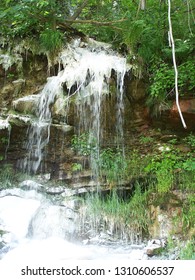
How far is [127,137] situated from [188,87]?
1.51m

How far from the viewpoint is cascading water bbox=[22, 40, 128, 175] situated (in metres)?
5.80

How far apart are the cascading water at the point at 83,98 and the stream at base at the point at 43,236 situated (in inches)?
36.7

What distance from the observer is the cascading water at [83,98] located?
19.0 ft

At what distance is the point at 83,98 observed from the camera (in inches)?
228

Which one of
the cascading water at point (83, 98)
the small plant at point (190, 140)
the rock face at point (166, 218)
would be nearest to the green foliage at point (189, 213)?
the rock face at point (166, 218)

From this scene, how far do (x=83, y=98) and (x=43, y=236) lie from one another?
2.64m

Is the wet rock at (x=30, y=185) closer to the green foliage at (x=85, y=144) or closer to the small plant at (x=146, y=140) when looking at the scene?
the green foliage at (x=85, y=144)

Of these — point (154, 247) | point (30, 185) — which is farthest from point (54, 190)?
point (154, 247)

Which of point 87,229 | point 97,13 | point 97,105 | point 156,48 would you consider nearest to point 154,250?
point 87,229

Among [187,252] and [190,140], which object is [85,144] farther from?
[187,252]

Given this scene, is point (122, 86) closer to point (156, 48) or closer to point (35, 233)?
point (156, 48)

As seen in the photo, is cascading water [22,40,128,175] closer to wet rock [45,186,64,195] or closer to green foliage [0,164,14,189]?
green foliage [0,164,14,189]

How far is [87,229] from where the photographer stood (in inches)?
187

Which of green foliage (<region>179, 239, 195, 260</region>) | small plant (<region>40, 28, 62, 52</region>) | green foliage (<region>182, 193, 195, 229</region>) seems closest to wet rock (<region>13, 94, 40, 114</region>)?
small plant (<region>40, 28, 62, 52</region>)
